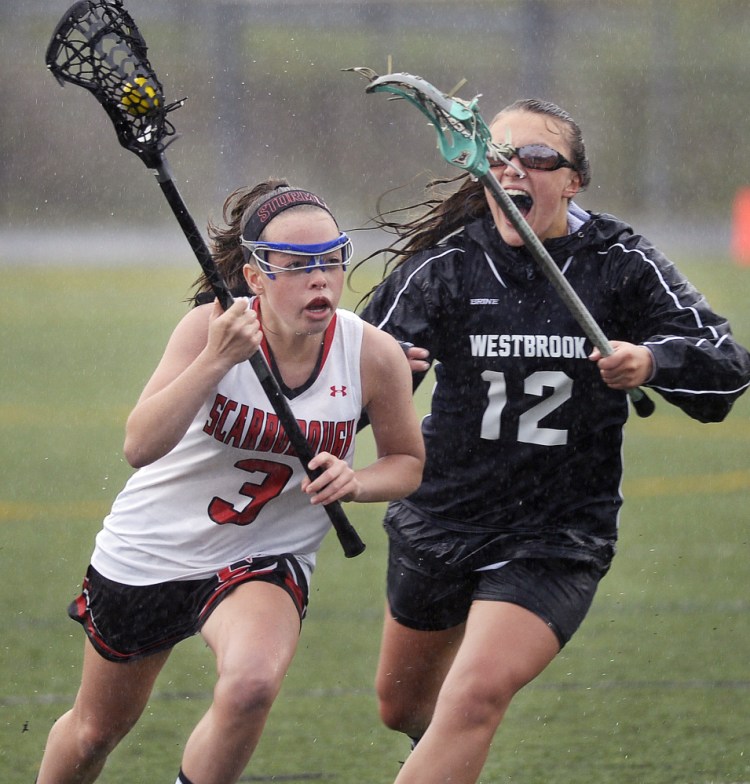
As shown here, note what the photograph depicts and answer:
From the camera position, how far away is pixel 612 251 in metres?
3.95

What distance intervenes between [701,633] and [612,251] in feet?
8.51

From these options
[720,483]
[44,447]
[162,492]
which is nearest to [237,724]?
[162,492]

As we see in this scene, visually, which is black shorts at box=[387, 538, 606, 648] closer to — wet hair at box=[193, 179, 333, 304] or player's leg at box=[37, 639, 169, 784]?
player's leg at box=[37, 639, 169, 784]

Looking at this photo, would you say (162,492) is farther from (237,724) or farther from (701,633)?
(701,633)

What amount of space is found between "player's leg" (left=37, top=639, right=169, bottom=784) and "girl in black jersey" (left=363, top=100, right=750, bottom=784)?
81 centimetres

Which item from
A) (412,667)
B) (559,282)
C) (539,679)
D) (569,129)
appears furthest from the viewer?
(539,679)

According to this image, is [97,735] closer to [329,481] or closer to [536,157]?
[329,481]

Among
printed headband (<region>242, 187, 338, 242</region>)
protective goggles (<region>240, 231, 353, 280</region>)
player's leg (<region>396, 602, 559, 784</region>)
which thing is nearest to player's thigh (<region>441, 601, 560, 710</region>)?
player's leg (<region>396, 602, 559, 784</region>)

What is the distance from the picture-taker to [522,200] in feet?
12.7

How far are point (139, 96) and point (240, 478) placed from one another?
3.19ft

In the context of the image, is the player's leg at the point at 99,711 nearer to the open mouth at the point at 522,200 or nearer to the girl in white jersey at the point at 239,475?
the girl in white jersey at the point at 239,475

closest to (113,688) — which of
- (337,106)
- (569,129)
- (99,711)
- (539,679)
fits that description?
(99,711)

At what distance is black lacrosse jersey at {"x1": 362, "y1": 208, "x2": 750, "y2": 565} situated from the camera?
12.7ft

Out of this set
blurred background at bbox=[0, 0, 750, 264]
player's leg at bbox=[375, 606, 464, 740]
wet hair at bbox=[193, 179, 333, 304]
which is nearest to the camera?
wet hair at bbox=[193, 179, 333, 304]
